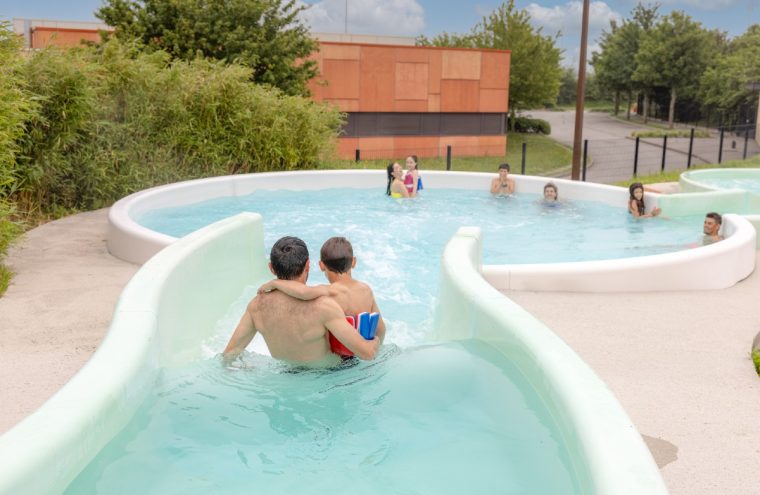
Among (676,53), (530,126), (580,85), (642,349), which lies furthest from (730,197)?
(676,53)

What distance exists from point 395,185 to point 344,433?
378 inches

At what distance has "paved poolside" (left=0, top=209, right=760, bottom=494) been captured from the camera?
3.75 metres

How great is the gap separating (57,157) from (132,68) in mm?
2867

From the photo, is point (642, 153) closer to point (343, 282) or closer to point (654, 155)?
point (654, 155)

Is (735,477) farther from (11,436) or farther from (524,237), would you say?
(524,237)

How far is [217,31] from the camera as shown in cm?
2080

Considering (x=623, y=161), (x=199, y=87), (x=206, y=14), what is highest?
(x=206, y=14)

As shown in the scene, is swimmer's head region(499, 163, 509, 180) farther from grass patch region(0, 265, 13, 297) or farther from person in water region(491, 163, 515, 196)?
grass patch region(0, 265, 13, 297)

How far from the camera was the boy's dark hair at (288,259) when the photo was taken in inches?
146

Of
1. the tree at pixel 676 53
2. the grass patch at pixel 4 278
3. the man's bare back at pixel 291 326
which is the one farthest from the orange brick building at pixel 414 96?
the tree at pixel 676 53

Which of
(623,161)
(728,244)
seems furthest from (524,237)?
(623,161)

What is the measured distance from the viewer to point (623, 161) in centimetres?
2852

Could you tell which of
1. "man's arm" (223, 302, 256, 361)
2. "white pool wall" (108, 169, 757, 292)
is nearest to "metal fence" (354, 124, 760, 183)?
"white pool wall" (108, 169, 757, 292)

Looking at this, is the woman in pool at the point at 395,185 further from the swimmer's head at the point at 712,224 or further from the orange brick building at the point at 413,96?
the orange brick building at the point at 413,96
